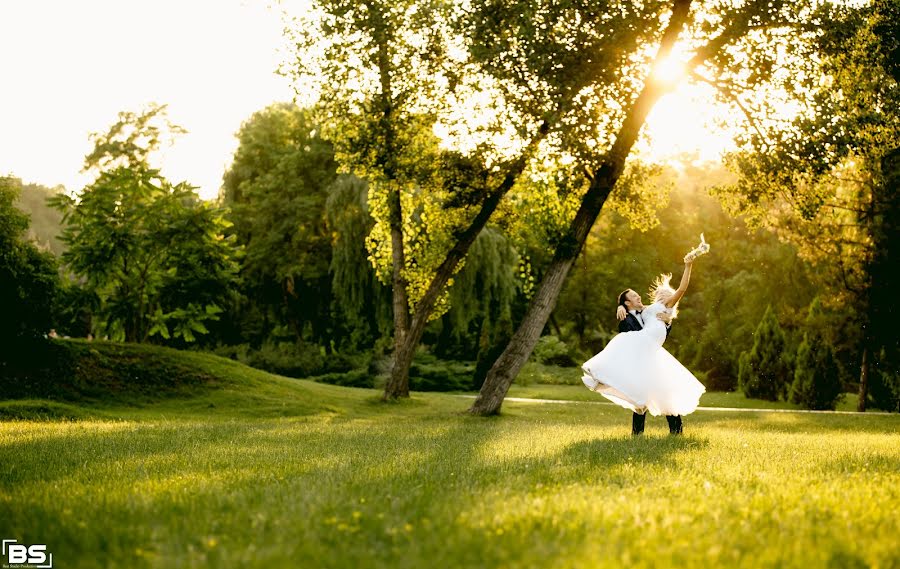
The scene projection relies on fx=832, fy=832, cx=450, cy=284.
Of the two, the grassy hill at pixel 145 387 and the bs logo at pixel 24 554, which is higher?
the bs logo at pixel 24 554

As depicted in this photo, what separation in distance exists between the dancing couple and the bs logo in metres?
8.58

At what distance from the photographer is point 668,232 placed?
6016 cm

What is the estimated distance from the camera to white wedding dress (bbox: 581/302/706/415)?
12523 mm

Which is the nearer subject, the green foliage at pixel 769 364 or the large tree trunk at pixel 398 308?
the large tree trunk at pixel 398 308

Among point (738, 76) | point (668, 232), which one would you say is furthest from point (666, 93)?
point (668, 232)

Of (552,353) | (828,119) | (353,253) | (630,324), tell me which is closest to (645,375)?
(630,324)

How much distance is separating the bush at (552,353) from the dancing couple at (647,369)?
3167 centimetres

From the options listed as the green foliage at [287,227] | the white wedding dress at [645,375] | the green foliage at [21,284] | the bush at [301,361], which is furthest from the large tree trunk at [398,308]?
the white wedding dress at [645,375]

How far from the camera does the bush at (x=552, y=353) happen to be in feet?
147

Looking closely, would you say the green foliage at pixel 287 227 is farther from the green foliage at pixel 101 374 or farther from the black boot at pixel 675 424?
the black boot at pixel 675 424

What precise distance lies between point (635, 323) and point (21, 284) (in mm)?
16650

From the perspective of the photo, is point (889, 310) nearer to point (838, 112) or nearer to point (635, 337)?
point (838, 112)

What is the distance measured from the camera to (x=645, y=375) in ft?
41.1

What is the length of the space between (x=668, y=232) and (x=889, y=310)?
32.2 m
